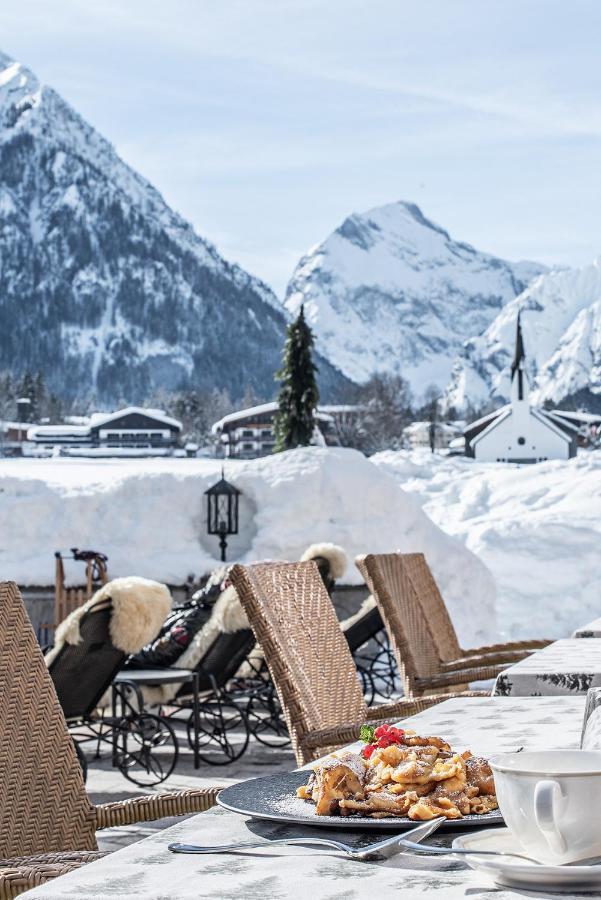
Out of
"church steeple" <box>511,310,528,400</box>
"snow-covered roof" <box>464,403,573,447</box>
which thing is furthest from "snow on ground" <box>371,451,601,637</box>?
"snow-covered roof" <box>464,403,573,447</box>

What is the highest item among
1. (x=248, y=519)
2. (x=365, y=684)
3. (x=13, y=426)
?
(x=13, y=426)

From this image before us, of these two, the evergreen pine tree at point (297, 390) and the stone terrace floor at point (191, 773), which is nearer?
the stone terrace floor at point (191, 773)

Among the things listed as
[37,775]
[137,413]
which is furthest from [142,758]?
[137,413]

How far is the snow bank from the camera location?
10406mm

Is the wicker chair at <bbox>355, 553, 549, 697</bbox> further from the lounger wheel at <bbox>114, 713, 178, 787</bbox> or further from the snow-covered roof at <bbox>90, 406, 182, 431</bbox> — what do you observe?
the snow-covered roof at <bbox>90, 406, 182, 431</bbox>

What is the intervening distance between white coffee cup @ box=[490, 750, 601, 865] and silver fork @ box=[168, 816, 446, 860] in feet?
0.45

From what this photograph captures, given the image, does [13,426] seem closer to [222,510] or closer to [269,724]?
[222,510]

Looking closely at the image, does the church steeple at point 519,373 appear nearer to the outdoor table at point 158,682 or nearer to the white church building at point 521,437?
the white church building at point 521,437

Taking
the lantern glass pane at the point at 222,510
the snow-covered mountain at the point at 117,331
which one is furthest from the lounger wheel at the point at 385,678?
the snow-covered mountain at the point at 117,331

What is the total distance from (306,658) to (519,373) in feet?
325

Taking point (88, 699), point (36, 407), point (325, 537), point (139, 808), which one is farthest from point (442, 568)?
point (36, 407)

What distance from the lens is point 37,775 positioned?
2.28 meters

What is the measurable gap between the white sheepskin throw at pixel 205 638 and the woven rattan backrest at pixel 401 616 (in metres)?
2.04

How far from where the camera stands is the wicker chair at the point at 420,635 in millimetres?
4027
